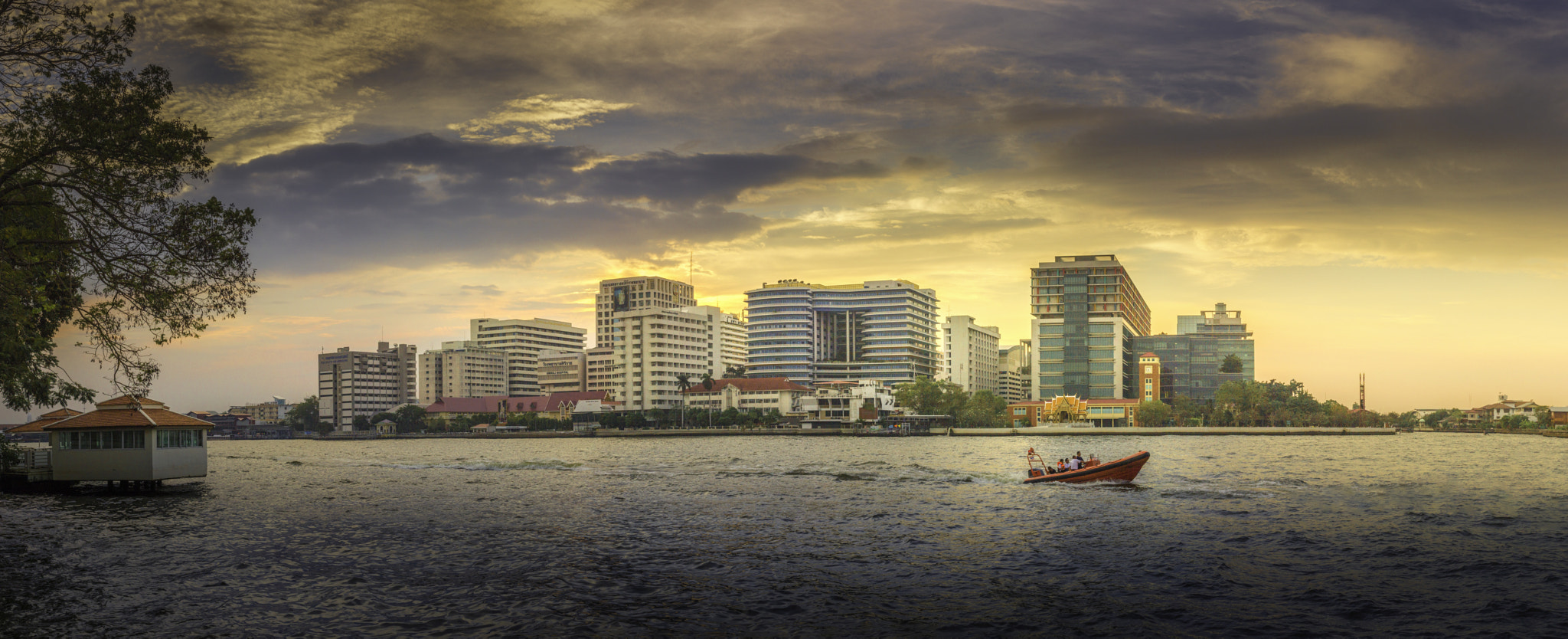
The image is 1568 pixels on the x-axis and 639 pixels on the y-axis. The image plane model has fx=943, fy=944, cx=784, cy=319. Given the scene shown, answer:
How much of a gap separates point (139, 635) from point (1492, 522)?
1957 inches

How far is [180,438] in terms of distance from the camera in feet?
184

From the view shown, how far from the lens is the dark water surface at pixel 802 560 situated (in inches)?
918

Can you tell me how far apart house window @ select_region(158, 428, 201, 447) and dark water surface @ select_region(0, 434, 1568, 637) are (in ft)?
10.4

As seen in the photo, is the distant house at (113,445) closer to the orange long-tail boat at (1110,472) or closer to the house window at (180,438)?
the house window at (180,438)

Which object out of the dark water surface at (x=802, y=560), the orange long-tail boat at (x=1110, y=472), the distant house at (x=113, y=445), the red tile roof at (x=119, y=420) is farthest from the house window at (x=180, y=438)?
the orange long-tail boat at (x=1110, y=472)

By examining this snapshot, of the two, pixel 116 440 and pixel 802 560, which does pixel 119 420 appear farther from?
pixel 802 560

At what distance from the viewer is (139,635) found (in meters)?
21.6

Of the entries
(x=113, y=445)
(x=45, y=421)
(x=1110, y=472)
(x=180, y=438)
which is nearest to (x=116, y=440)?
(x=113, y=445)

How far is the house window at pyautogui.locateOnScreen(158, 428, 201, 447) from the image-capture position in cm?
5435

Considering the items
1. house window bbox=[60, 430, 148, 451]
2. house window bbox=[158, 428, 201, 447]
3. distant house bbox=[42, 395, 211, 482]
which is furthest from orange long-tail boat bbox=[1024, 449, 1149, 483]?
house window bbox=[60, 430, 148, 451]

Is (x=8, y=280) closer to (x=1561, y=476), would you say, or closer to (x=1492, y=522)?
(x=1492, y=522)

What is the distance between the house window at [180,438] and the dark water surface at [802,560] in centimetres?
316

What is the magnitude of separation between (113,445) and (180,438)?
3.51 m

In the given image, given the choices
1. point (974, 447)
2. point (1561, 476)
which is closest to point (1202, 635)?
point (1561, 476)
